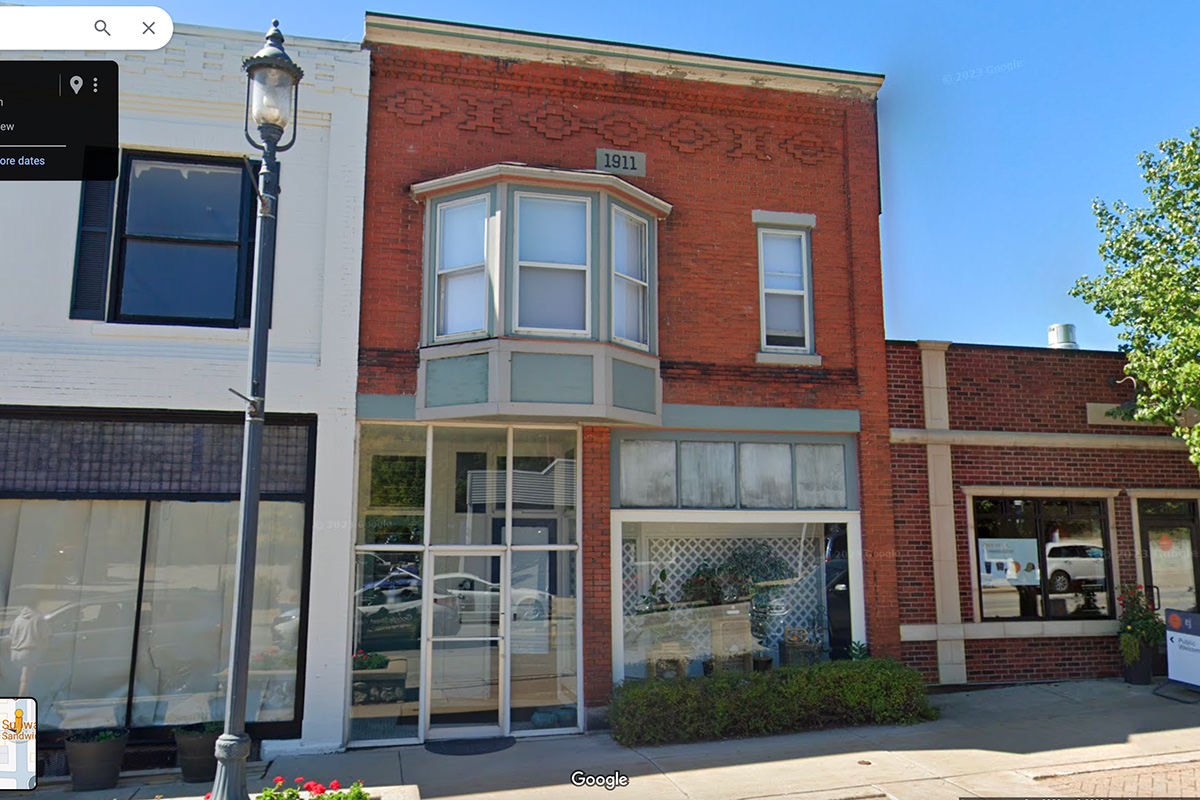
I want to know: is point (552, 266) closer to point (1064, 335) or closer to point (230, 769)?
point (230, 769)

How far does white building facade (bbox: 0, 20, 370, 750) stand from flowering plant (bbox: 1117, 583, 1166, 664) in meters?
10.2

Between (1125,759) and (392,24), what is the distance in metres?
11.4

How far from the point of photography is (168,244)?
993 centimetres

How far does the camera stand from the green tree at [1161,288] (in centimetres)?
1086

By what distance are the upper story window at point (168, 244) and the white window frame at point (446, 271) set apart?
6.90 ft

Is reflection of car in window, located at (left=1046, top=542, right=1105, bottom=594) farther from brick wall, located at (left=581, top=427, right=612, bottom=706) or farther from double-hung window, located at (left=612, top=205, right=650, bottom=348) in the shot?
double-hung window, located at (left=612, top=205, right=650, bottom=348)

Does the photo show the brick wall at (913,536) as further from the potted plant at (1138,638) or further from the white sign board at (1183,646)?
the white sign board at (1183,646)

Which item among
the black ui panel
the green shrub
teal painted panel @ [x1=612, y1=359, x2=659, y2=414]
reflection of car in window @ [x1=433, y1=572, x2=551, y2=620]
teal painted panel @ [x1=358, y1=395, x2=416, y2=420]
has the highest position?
the black ui panel

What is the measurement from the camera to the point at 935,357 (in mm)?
12055

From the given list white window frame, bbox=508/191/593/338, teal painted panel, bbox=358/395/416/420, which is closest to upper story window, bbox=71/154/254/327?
teal painted panel, bbox=358/395/416/420

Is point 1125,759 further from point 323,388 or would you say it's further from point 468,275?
point 323,388

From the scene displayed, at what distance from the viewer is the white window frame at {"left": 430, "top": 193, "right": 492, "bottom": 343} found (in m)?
9.94

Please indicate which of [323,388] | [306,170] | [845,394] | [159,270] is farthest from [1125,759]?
[159,270]

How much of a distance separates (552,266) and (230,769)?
6.32m
